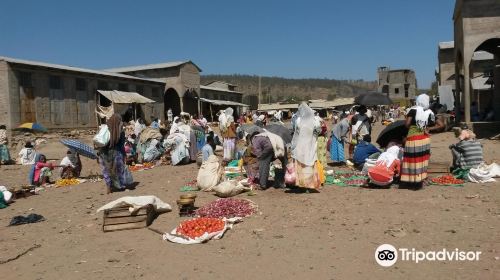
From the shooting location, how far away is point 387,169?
25.6ft

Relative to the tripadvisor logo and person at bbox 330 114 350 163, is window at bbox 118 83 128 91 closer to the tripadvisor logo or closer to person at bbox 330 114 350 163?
person at bbox 330 114 350 163

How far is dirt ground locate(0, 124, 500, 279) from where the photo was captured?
426cm

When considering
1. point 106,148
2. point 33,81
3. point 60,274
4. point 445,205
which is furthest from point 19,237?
point 33,81

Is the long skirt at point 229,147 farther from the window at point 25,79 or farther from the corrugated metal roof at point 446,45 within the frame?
the corrugated metal roof at point 446,45

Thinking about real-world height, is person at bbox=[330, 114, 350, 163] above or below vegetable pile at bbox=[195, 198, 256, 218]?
above

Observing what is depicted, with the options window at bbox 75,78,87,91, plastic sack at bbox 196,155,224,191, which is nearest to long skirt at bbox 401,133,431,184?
plastic sack at bbox 196,155,224,191

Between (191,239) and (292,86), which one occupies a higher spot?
(292,86)

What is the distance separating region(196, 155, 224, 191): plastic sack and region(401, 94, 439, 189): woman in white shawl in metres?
Answer: 3.60

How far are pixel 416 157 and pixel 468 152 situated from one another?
4.97 feet

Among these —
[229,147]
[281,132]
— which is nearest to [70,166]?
[229,147]

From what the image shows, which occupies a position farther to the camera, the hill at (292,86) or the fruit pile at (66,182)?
the hill at (292,86)

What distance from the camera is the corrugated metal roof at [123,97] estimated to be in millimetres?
25069

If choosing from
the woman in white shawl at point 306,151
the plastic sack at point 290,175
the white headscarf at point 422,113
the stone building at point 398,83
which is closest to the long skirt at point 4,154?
the plastic sack at point 290,175

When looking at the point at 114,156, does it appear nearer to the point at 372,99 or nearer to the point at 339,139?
the point at 339,139
